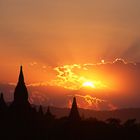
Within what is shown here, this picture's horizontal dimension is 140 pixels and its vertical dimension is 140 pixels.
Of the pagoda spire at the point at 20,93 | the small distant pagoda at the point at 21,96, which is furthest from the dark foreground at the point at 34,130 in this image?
the pagoda spire at the point at 20,93

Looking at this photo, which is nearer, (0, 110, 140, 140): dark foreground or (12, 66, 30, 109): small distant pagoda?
(0, 110, 140, 140): dark foreground

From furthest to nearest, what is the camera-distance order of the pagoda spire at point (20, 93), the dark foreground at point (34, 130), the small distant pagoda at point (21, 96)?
1. the pagoda spire at point (20, 93)
2. the small distant pagoda at point (21, 96)
3. the dark foreground at point (34, 130)

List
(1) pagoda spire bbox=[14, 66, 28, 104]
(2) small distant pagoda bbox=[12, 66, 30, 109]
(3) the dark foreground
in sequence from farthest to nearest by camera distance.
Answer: (1) pagoda spire bbox=[14, 66, 28, 104] < (2) small distant pagoda bbox=[12, 66, 30, 109] < (3) the dark foreground

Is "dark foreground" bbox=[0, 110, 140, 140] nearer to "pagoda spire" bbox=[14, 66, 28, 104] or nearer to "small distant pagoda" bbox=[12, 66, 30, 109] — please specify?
"small distant pagoda" bbox=[12, 66, 30, 109]

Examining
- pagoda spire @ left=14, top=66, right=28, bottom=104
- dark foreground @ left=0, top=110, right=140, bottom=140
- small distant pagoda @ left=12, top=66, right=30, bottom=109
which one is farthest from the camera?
pagoda spire @ left=14, top=66, right=28, bottom=104

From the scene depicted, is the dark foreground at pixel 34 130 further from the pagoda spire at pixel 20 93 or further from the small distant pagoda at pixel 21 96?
the pagoda spire at pixel 20 93

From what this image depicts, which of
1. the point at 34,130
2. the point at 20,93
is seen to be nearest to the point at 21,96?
the point at 20,93

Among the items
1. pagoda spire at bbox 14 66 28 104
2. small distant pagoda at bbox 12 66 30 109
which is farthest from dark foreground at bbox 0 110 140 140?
pagoda spire at bbox 14 66 28 104

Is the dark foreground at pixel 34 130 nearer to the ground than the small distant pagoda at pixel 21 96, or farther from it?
nearer to the ground

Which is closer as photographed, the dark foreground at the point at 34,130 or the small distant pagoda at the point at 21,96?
the dark foreground at the point at 34,130

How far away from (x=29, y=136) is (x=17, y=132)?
74.2 inches

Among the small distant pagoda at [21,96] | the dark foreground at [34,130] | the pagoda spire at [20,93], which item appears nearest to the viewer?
the dark foreground at [34,130]

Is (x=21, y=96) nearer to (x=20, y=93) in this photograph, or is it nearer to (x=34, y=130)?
(x=20, y=93)

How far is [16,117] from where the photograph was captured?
279 feet
